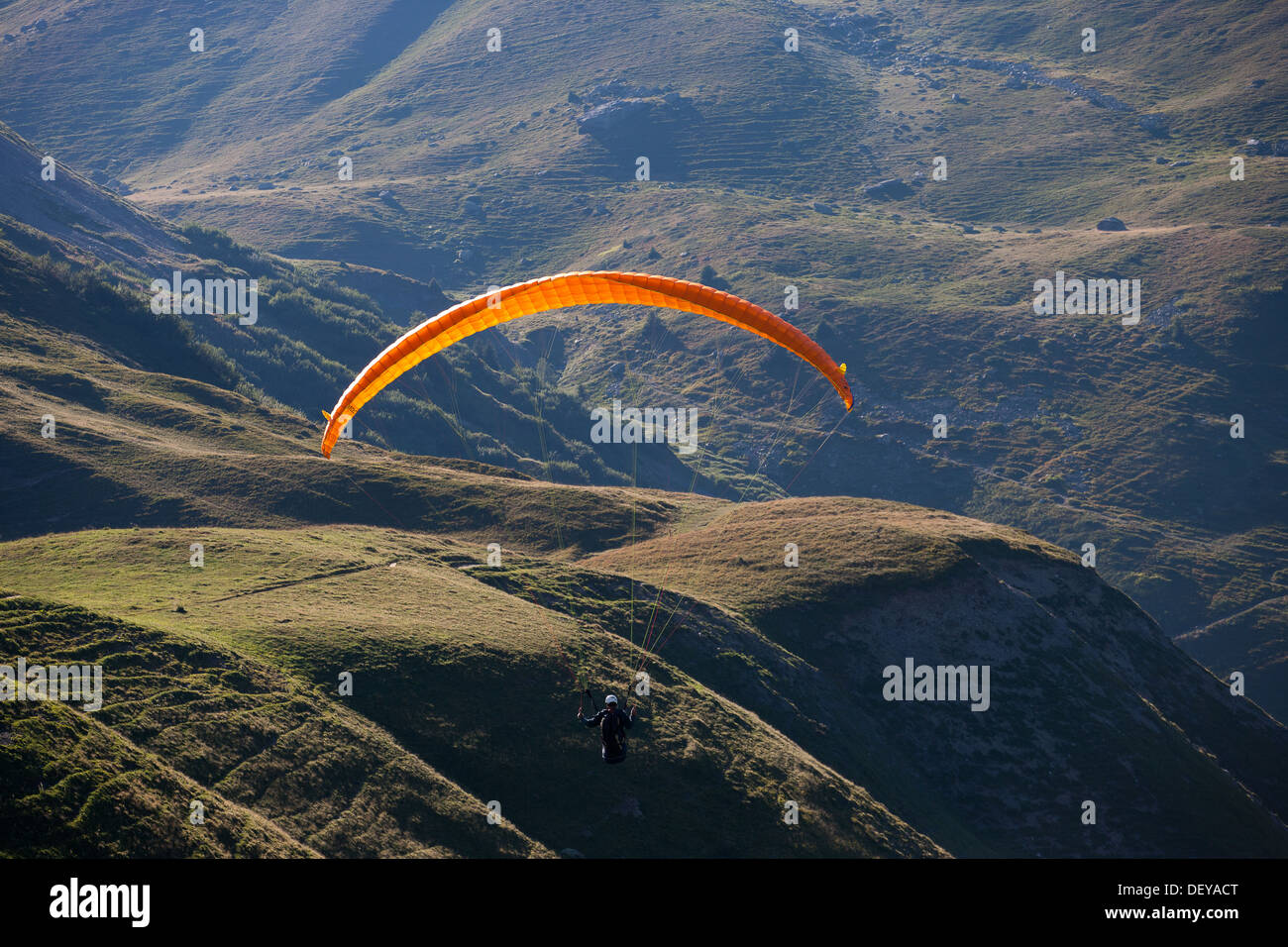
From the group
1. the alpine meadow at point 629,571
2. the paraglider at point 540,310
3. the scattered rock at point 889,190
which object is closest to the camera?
the alpine meadow at point 629,571

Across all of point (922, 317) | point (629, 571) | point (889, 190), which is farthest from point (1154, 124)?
point (629, 571)

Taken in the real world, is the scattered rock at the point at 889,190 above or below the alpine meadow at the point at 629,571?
above

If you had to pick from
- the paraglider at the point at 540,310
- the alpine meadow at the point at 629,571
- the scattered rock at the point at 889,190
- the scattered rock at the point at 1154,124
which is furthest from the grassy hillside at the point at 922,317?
the paraglider at the point at 540,310

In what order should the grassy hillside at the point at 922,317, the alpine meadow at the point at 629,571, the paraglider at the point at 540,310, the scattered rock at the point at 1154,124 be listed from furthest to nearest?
the scattered rock at the point at 1154,124 < the grassy hillside at the point at 922,317 < the paraglider at the point at 540,310 < the alpine meadow at the point at 629,571

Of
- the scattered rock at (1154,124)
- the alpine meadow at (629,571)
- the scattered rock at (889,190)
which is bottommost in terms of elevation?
the alpine meadow at (629,571)

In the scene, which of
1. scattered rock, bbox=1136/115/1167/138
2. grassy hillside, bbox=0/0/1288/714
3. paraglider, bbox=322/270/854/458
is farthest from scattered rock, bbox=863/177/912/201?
paraglider, bbox=322/270/854/458

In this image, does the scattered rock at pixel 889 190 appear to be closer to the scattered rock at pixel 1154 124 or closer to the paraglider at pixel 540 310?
the scattered rock at pixel 1154 124

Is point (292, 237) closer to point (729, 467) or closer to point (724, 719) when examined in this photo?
point (729, 467)
